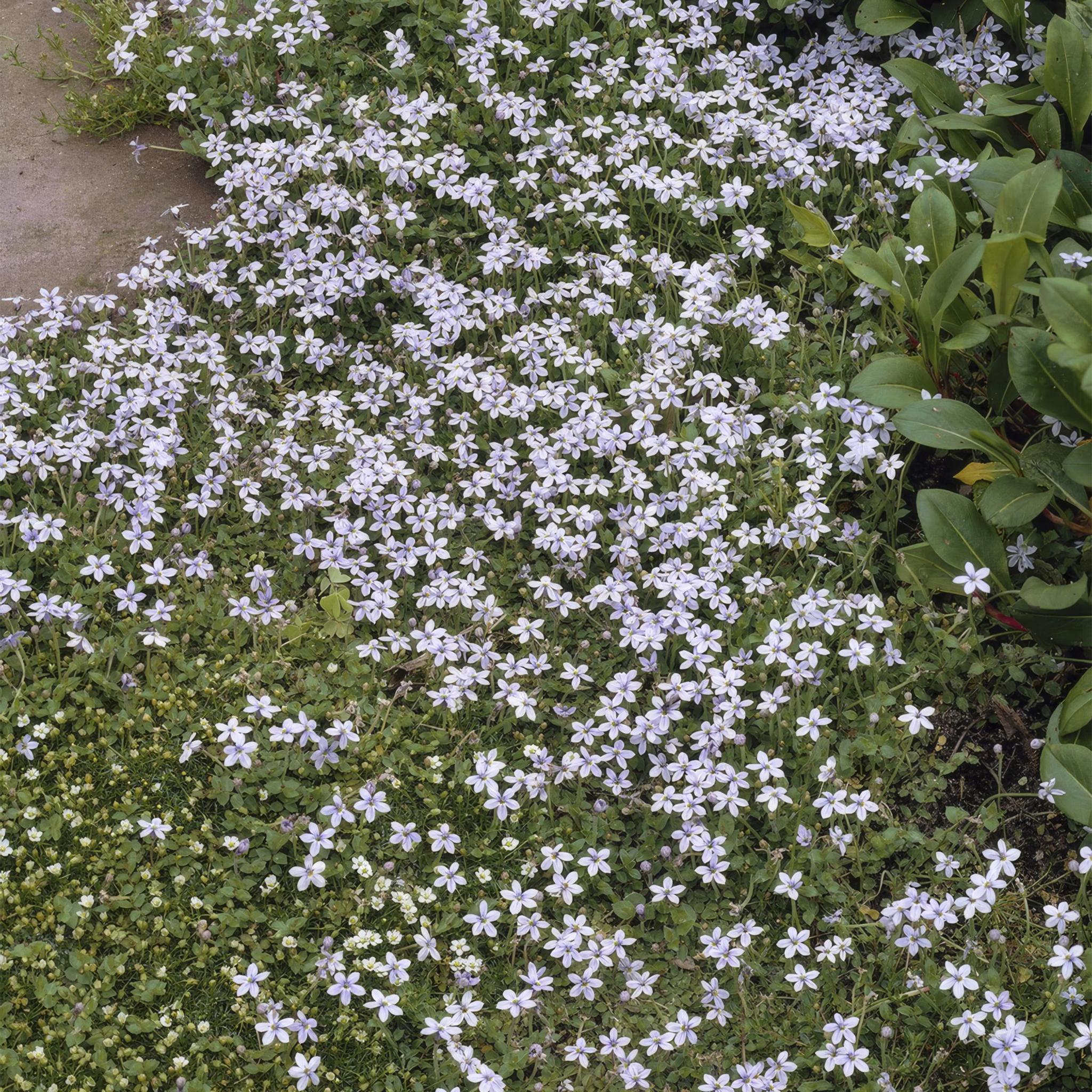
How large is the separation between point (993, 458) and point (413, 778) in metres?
2.44

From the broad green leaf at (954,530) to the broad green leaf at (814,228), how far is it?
1381 millimetres

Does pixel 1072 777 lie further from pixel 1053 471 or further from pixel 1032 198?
pixel 1032 198

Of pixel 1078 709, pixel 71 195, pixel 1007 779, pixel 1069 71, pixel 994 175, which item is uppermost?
pixel 1069 71

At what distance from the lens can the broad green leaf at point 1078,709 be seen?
14.0 ft

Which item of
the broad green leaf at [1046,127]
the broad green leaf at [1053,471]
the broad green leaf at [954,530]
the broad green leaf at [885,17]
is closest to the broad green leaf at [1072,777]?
the broad green leaf at [954,530]

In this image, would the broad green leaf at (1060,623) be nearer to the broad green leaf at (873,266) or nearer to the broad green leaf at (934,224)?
the broad green leaf at (873,266)

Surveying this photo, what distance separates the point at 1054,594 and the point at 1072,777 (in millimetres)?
629

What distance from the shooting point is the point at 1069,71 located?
527 cm

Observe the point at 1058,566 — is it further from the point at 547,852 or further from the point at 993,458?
the point at 547,852

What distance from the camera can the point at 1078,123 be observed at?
17.6ft

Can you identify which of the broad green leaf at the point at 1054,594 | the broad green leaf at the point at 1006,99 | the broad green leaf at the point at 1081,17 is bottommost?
the broad green leaf at the point at 1054,594

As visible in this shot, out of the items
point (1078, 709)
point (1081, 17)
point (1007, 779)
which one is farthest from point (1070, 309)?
point (1081, 17)

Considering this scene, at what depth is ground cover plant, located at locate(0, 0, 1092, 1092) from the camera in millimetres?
3932

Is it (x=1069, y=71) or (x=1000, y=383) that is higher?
(x=1069, y=71)
